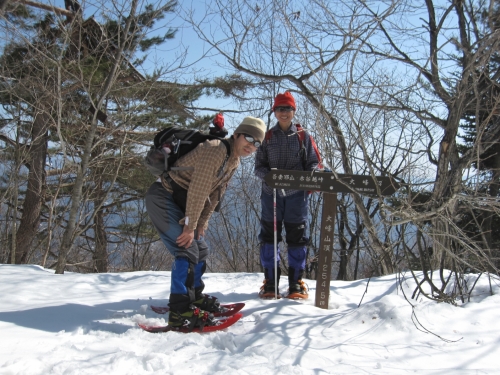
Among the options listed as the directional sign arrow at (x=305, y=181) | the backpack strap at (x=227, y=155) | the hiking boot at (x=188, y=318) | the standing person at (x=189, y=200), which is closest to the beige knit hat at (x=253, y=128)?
the standing person at (x=189, y=200)

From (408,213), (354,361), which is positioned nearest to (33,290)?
(354,361)

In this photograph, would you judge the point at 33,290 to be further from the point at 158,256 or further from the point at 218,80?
the point at 158,256

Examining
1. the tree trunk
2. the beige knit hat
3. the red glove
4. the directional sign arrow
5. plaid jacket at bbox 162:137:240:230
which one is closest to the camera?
plaid jacket at bbox 162:137:240:230

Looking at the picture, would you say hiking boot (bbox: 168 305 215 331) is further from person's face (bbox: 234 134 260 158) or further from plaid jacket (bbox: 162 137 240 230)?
person's face (bbox: 234 134 260 158)

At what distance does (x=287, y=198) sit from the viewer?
3316 millimetres

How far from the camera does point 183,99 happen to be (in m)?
10.1

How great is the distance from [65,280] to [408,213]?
124 inches

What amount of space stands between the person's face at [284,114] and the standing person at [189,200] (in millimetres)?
672

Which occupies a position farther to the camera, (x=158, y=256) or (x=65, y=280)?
(x=158, y=256)

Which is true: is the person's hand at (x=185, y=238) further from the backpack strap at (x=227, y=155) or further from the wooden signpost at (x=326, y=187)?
the wooden signpost at (x=326, y=187)

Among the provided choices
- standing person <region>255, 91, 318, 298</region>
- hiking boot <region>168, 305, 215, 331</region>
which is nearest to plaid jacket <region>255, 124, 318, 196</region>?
standing person <region>255, 91, 318, 298</region>

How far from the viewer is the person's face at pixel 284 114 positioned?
10.6ft

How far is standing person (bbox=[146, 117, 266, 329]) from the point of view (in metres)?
2.46

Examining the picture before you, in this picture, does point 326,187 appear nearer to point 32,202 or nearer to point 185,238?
point 185,238
